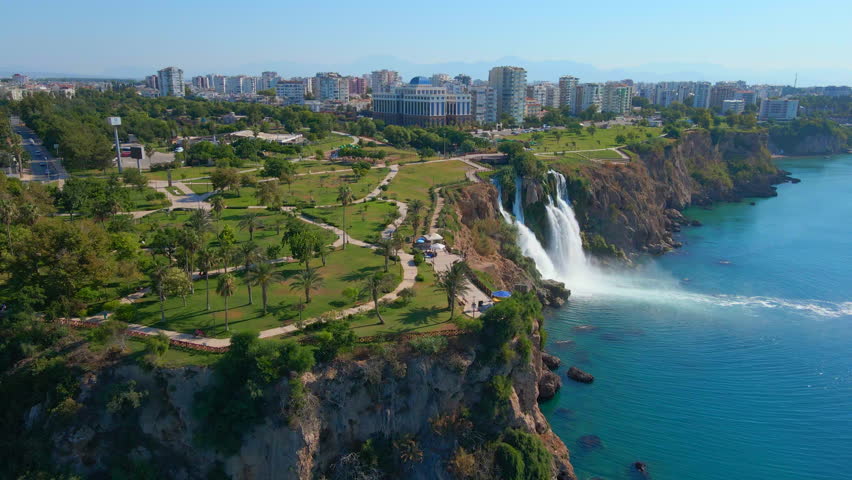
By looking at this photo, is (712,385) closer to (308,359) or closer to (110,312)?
(308,359)

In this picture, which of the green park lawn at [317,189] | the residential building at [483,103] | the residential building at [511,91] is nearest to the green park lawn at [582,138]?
the residential building at [483,103]

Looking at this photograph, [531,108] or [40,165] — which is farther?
[531,108]

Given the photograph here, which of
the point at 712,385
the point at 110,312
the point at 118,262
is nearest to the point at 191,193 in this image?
the point at 118,262

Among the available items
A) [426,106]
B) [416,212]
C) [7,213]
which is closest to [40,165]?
[7,213]

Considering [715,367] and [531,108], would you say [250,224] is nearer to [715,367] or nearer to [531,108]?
[715,367]

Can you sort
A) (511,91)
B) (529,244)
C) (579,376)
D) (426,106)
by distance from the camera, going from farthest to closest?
(511,91) < (426,106) < (529,244) < (579,376)
